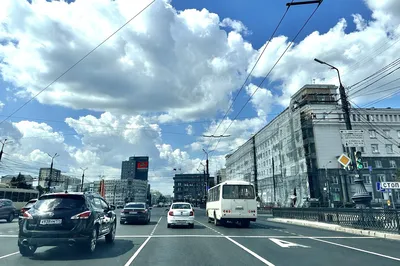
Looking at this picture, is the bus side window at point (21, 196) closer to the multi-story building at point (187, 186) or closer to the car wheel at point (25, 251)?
the car wheel at point (25, 251)

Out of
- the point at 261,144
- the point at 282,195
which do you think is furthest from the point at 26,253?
the point at 261,144

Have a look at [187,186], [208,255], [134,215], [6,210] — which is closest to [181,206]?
[134,215]

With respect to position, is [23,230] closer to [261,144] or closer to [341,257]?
[341,257]

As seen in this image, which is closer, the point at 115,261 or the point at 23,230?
the point at 115,261

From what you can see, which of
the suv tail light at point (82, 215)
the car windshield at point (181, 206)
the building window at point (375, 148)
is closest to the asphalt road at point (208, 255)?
the suv tail light at point (82, 215)

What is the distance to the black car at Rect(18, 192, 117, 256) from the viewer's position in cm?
841

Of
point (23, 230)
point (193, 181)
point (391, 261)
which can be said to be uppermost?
point (193, 181)

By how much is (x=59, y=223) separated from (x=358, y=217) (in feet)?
50.6

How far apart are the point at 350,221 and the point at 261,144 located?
2622 inches

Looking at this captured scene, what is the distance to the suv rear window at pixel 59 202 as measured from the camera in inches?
349

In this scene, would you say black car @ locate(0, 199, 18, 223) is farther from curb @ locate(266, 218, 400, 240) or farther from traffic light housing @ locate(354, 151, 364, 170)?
traffic light housing @ locate(354, 151, 364, 170)

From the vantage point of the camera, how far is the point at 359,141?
54.5ft

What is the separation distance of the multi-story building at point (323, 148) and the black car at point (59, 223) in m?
50.3

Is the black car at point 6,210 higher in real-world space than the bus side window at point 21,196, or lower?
lower
